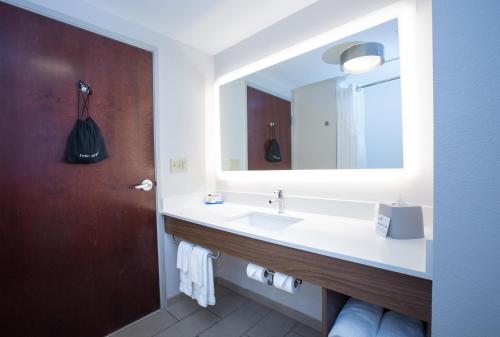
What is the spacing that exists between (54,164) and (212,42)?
1543 mm

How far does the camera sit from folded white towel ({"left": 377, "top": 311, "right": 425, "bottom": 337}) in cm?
90

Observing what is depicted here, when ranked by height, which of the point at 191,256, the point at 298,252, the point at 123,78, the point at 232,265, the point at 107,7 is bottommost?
the point at 232,265

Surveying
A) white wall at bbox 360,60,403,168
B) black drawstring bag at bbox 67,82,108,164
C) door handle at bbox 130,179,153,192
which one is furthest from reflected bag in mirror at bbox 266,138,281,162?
black drawstring bag at bbox 67,82,108,164

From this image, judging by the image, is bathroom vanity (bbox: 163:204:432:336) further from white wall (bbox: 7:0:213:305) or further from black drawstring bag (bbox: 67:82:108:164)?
black drawstring bag (bbox: 67:82:108:164)

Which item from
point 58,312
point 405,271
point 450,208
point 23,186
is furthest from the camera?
point 58,312

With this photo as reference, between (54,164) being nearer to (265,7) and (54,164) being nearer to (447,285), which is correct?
(265,7)

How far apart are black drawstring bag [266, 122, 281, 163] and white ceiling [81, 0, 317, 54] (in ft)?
2.62

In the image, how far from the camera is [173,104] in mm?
1939

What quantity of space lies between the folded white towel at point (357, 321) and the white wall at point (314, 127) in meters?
0.81

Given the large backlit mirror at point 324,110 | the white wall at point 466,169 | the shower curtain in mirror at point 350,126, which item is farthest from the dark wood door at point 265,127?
the white wall at point 466,169

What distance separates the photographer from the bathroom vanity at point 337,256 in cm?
80

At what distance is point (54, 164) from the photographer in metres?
1.38

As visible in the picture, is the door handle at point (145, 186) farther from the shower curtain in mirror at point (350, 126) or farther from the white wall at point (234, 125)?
the shower curtain in mirror at point (350, 126)

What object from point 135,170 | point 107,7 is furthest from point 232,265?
point 107,7
